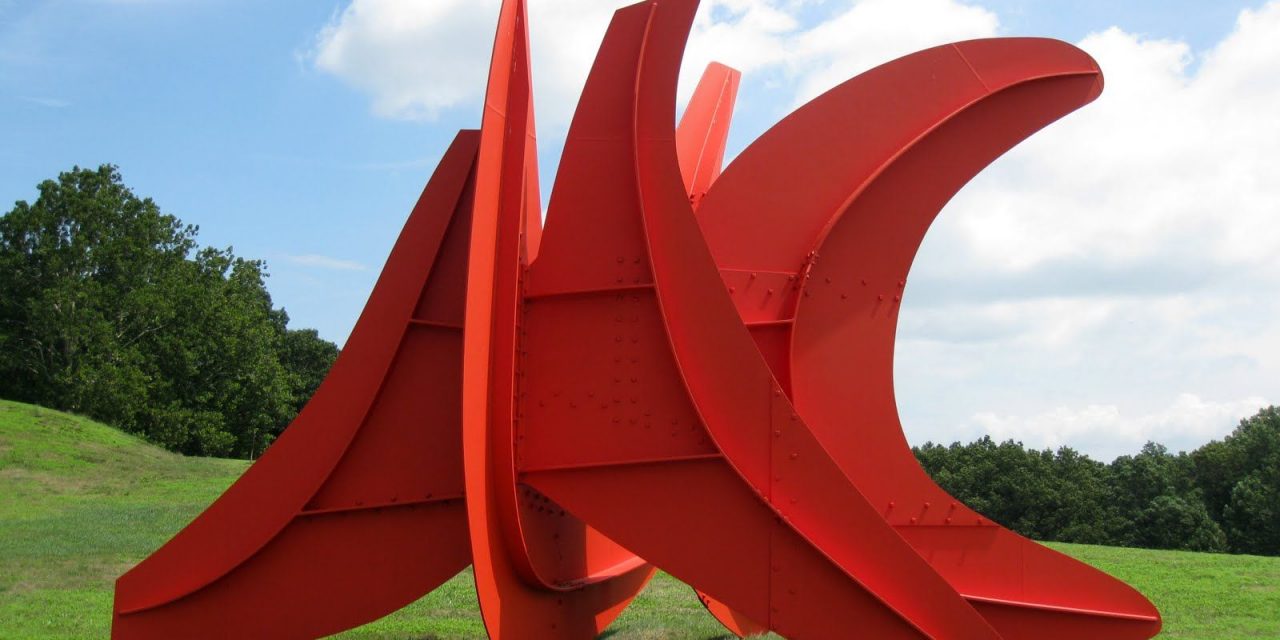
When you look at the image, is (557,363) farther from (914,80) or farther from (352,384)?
(914,80)

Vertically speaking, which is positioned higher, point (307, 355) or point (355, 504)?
point (307, 355)

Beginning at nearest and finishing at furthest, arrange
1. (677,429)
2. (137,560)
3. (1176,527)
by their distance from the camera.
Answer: (677,429)
(137,560)
(1176,527)

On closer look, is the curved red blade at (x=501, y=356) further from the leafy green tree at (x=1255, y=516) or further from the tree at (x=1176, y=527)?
the leafy green tree at (x=1255, y=516)

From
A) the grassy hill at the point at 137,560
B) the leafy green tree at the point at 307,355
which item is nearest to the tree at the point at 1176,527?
the grassy hill at the point at 137,560

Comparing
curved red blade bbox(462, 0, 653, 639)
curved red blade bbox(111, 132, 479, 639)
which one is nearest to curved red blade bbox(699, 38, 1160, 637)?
curved red blade bbox(462, 0, 653, 639)

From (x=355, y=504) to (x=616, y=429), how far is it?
2031mm

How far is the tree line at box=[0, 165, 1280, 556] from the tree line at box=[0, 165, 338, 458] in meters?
0.05

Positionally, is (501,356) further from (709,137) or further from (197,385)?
(197,385)

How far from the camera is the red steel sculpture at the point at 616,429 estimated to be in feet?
22.9

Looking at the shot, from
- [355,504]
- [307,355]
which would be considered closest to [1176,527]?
[355,504]

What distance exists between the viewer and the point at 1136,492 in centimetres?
3831

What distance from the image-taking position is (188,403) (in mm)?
42375

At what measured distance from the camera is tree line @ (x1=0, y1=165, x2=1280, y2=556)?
36.0m

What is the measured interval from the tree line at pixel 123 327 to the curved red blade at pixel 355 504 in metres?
32.8
